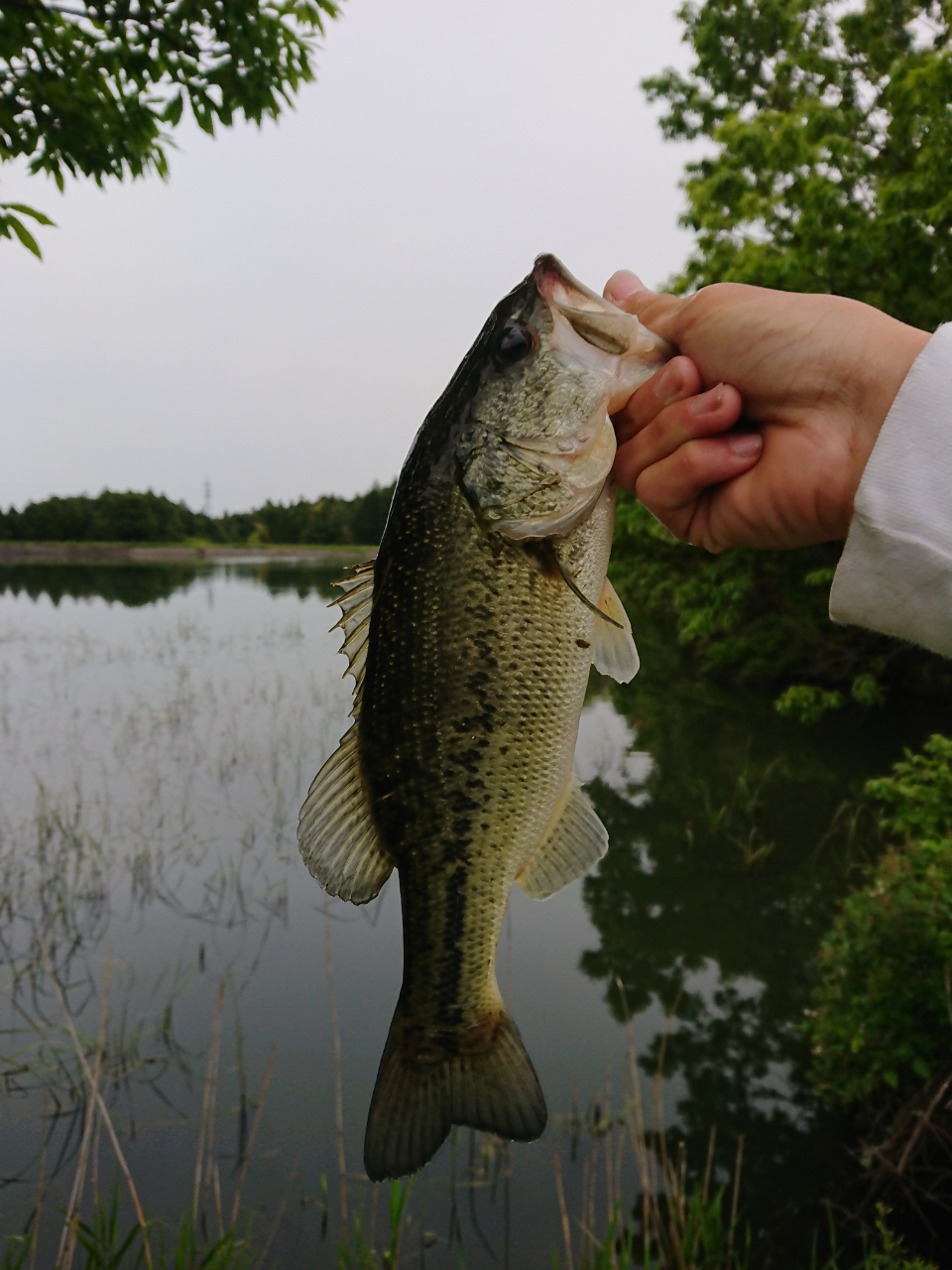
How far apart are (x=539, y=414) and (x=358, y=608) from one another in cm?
58

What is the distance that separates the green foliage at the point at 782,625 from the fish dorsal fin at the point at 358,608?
894cm

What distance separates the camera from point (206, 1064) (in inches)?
201

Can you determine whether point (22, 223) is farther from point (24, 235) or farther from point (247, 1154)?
point (247, 1154)

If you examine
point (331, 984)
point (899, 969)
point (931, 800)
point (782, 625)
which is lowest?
point (331, 984)

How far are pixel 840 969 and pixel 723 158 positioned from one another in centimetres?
1283

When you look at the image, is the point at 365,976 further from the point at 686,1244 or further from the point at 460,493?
the point at 460,493

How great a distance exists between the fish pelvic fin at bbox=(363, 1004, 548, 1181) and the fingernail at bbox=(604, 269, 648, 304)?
69.5 inches

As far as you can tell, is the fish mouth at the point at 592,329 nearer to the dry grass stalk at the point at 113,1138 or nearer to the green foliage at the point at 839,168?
the dry grass stalk at the point at 113,1138

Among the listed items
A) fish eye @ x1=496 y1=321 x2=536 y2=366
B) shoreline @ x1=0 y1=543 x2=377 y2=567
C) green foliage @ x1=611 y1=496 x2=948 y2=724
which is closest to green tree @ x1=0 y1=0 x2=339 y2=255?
fish eye @ x1=496 y1=321 x2=536 y2=366

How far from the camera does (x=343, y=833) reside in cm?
175

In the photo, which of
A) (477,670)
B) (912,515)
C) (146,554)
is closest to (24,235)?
(477,670)

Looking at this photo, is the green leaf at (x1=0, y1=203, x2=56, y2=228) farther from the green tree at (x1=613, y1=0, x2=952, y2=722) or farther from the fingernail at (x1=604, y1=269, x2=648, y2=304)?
the green tree at (x1=613, y1=0, x2=952, y2=722)

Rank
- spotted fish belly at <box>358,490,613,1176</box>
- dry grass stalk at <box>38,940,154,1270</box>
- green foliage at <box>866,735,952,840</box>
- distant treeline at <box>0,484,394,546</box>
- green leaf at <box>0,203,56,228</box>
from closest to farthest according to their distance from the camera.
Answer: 1. spotted fish belly at <box>358,490,613,1176</box>
2. green leaf at <box>0,203,56,228</box>
3. dry grass stalk at <box>38,940,154,1270</box>
4. green foliage at <box>866,735,952,840</box>
5. distant treeline at <box>0,484,394,546</box>

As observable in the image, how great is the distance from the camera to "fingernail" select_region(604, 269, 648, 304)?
2088mm
